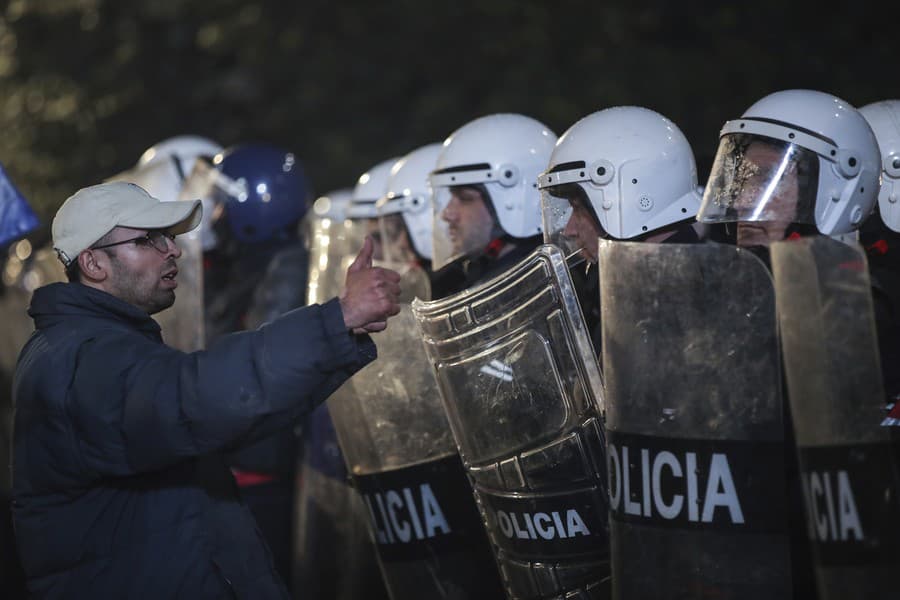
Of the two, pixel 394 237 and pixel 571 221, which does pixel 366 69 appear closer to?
pixel 394 237

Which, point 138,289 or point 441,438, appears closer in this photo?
point 138,289

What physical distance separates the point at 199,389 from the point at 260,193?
396 centimetres

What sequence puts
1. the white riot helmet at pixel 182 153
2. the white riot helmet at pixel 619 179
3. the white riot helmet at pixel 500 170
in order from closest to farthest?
the white riot helmet at pixel 619 179, the white riot helmet at pixel 500 170, the white riot helmet at pixel 182 153

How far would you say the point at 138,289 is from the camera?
10.5ft

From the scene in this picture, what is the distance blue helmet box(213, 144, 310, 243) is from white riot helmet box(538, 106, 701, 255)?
120 inches

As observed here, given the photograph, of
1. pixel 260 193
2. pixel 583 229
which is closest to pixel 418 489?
pixel 583 229

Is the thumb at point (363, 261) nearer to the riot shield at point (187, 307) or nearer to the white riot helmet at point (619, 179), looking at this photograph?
the white riot helmet at point (619, 179)

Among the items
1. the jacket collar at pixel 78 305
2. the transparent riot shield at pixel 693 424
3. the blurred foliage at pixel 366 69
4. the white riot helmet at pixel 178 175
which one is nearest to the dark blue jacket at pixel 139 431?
the jacket collar at pixel 78 305

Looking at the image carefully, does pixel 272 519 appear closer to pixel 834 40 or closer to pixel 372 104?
pixel 834 40

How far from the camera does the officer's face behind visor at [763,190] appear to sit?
10.9ft

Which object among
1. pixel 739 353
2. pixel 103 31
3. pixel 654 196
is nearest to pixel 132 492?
pixel 739 353

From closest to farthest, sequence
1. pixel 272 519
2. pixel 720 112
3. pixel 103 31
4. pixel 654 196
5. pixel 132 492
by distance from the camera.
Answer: pixel 132 492 → pixel 654 196 → pixel 272 519 → pixel 720 112 → pixel 103 31

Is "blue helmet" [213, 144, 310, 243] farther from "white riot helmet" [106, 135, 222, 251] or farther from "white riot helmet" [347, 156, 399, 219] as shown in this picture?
"white riot helmet" [347, 156, 399, 219]

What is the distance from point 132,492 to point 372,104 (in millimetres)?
11372
